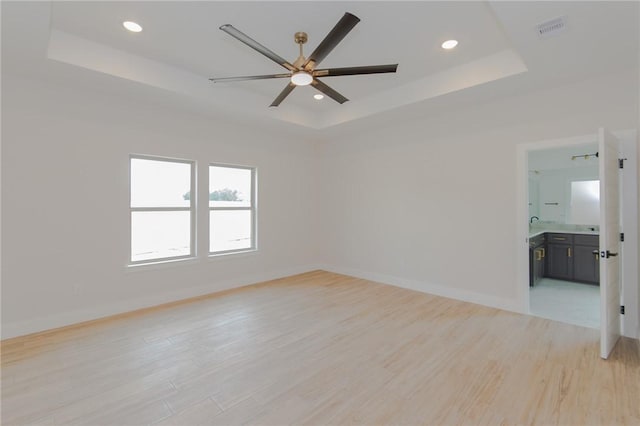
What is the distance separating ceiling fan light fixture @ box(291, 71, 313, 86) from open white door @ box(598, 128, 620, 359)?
105 inches

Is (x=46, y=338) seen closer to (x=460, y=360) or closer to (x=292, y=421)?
(x=292, y=421)

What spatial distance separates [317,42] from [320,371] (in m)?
3.17

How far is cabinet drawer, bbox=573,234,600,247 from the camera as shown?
4969 mm

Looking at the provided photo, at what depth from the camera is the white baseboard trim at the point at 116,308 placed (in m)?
3.17

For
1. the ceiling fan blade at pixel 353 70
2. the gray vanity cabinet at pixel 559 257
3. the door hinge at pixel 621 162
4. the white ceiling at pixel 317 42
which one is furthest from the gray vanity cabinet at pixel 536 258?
the ceiling fan blade at pixel 353 70

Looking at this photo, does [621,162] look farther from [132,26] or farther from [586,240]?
[132,26]

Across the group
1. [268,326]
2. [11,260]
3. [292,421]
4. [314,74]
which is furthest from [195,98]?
[292,421]

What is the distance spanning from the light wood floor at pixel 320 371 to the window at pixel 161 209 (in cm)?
97

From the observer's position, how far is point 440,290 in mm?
4543

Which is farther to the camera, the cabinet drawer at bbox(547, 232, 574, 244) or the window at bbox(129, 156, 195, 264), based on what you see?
the cabinet drawer at bbox(547, 232, 574, 244)

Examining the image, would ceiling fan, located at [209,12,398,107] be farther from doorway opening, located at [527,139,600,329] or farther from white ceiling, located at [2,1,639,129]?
doorway opening, located at [527,139,600,329]

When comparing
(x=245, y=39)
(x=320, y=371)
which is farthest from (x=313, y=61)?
(x=320, y=371)

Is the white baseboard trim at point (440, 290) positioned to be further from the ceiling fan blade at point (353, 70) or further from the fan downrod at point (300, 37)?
the fan downrod at point (300, 37)

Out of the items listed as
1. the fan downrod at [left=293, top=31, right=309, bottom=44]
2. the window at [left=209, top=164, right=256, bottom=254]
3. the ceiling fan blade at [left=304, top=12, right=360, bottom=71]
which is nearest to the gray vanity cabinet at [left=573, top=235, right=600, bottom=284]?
the ceiling fan blade at [left=304, top=12, right=360, bottom=71]
